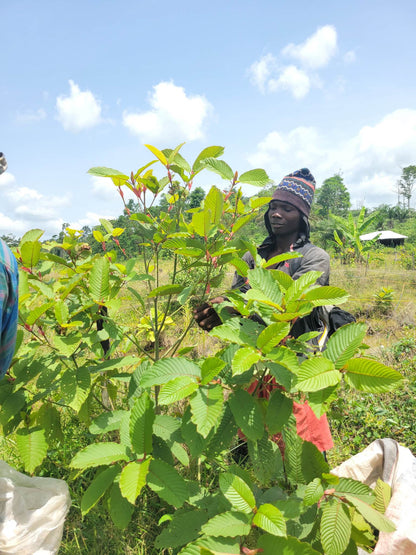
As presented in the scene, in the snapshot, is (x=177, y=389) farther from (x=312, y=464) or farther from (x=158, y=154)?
(x=158, y=154)

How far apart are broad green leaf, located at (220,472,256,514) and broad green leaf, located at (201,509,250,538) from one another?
1 cm

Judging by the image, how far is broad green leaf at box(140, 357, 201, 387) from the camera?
76cm

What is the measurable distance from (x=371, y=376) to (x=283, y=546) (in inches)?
15.3

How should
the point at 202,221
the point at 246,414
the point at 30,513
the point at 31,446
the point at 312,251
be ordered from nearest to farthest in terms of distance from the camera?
the point at 246,414 < the point at 202,221 < the point at 31,446 < the point at 30,513 < the point at 312,251

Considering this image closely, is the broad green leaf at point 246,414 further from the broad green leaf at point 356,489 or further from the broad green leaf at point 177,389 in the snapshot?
the broad green leaf at point 356,489

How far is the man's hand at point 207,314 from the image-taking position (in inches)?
48.6

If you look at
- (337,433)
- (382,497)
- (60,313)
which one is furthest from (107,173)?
(337,433)

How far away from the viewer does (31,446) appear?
1.12 m

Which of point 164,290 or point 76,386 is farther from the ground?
point 164,290

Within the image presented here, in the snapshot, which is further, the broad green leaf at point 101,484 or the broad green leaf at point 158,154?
the broad green leaf at point 158,154

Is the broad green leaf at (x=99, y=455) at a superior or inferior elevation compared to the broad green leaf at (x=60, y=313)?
inferior

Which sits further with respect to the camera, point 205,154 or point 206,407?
point 205,154

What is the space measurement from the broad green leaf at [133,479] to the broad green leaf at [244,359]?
30 centimetres

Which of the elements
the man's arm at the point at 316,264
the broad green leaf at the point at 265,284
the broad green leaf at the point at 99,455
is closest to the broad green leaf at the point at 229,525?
the broad green leaf at the point at 99,455
